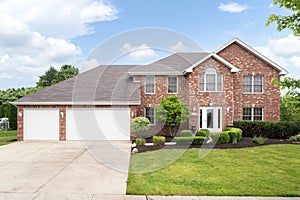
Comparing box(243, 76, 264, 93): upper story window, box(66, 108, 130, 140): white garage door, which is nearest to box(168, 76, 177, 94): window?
box(66, 108, 130, 140): white garage door

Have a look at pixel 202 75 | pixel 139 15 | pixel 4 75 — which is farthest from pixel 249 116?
pixel 4 75

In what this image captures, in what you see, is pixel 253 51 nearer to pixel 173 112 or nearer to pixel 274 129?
pixel 274 129

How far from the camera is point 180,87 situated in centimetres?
1598

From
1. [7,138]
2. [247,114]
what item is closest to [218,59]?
[247,114]

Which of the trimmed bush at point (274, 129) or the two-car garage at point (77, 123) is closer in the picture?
the two-car garage at point (77, 123)

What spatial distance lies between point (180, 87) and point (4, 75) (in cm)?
2443

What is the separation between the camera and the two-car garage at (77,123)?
13.3 m

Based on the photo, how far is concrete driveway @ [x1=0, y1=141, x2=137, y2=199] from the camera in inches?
196

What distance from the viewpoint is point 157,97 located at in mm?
16094

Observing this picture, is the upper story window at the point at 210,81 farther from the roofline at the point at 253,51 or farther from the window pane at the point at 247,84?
the window pane at the point at 247,84

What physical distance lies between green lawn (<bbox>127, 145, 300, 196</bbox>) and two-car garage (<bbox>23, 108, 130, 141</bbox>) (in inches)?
172

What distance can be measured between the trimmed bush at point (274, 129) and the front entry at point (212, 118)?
189 cm

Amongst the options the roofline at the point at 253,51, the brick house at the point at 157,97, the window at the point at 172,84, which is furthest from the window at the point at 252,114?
the window at the point at 172,84

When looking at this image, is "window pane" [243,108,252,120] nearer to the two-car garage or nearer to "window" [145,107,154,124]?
"window" [145,107,154,124]
